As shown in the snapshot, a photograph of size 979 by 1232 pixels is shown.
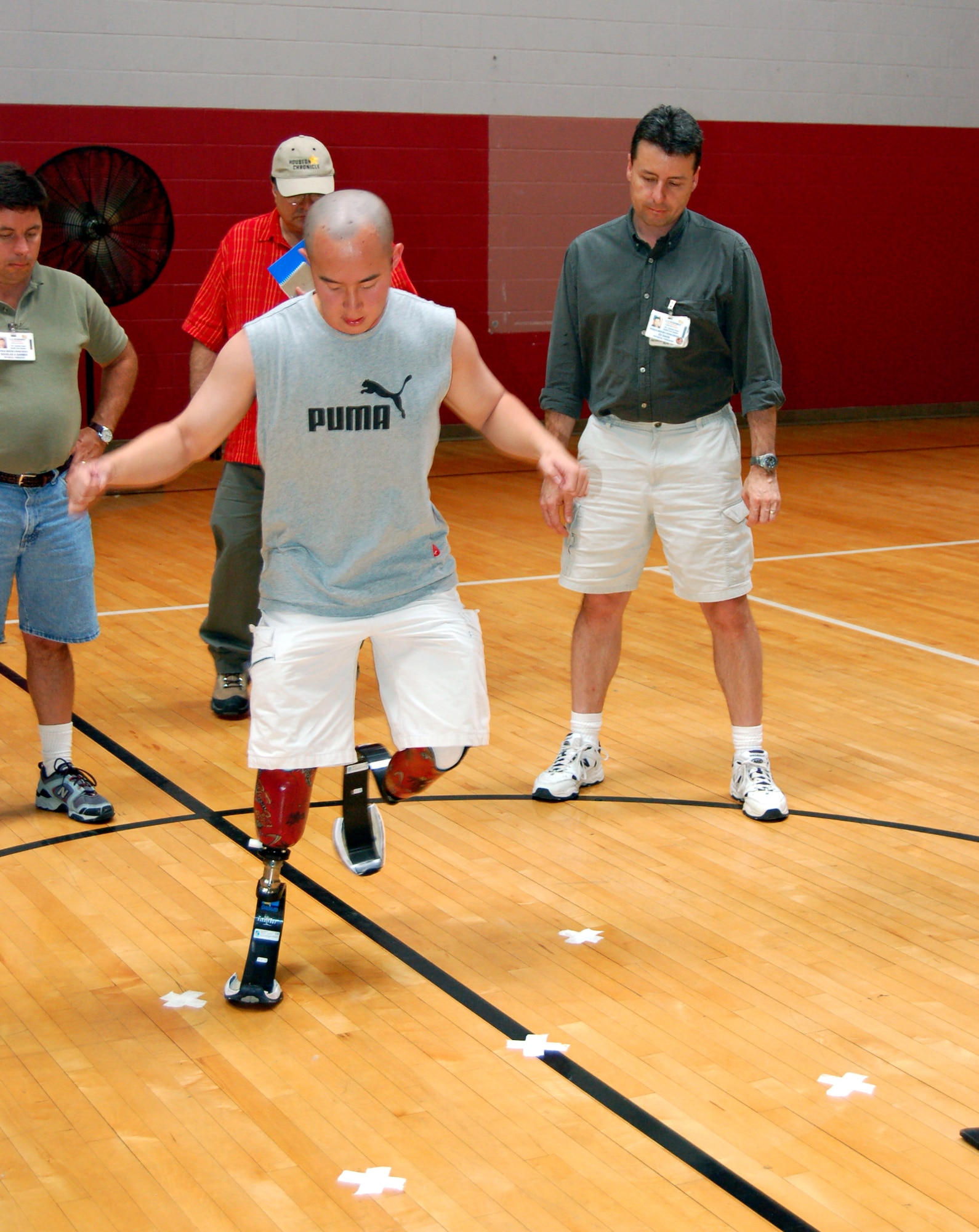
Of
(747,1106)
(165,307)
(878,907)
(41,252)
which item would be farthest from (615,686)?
(165,307)

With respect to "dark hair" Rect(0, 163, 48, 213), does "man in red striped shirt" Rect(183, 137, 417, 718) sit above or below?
below

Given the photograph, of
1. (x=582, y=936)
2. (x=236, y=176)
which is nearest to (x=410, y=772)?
(x=582, y=936)

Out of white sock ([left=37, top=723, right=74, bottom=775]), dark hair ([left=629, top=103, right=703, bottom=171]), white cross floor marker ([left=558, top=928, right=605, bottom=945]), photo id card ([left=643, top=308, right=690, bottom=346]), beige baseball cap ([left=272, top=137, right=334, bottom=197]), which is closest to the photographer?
white cross floor marker ([left=558, top=928, right=605, bottom=945])

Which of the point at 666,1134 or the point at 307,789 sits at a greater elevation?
the point at 307,789

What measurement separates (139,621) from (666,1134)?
4088 mm

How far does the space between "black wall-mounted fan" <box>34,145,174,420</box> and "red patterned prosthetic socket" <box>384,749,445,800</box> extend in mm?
5473

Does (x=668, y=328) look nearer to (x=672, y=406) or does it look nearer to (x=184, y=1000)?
(x=672, y=406)

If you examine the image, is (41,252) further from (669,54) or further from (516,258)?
(669,54)

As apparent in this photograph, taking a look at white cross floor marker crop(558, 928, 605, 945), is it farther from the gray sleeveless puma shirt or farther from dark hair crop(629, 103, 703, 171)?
dark hair crop(629, 103, 703, 171)

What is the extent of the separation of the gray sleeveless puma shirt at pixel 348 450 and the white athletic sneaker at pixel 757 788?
4.71 feet

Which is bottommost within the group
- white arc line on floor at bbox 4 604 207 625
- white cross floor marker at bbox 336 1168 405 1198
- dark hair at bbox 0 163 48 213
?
white arc line on floor at bbox 4 604 207 625

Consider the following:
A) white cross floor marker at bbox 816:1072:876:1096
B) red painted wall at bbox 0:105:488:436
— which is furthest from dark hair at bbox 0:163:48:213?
red painted wall at bbox 0:105:488:436

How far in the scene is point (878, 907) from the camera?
10.9 feet

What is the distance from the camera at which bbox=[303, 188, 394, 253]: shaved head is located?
8.14 ft
